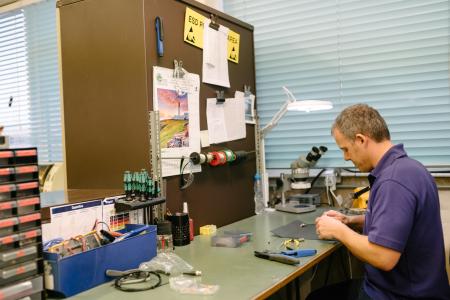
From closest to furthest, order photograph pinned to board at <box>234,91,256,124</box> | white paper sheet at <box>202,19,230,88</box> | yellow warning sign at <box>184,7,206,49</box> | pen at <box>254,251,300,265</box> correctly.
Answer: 1. pen at <box>254,251,300,265</box>
2. yellow warning sign at <box>184,7,206,49</box>
3. white paper sheet at <box>202,19,230,88</box>
4. photograph pinned to board at <box>234,91,256,124</box>

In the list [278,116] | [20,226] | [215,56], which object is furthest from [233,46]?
[20,226]

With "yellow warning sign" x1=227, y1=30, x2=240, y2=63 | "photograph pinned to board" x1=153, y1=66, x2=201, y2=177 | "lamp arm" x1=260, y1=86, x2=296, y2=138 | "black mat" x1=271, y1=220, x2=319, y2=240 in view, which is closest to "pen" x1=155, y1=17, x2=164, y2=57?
"photograph pinned to board" x1=153, y1=66, x2=201, y2=177

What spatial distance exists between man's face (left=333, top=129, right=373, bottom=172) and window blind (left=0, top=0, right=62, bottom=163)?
Result: 2358 millimetres

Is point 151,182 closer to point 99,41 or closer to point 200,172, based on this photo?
point 200,172

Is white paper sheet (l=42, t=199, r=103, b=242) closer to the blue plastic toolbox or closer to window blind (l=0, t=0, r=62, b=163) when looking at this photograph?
the blue plastic toolbox

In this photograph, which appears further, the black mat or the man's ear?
the black mat

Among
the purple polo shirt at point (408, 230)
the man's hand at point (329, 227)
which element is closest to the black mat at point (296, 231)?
the man's hand at point (329, 227)

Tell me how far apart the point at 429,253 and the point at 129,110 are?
123 cm

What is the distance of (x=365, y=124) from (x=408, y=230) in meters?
0.38

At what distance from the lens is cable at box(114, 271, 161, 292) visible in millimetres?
1218

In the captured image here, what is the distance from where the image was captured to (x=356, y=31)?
7.91 ft

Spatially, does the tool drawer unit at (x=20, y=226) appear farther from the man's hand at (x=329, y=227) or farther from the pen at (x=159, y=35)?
the man's hand at (x=329, y=227)

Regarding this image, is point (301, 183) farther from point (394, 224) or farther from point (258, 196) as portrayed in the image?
point (394, 224)

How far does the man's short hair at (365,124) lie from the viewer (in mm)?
1419
